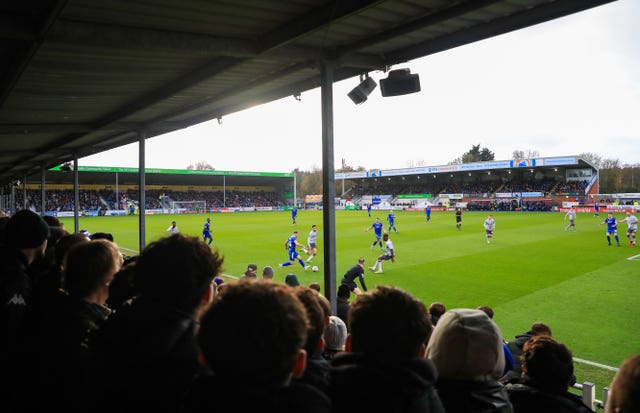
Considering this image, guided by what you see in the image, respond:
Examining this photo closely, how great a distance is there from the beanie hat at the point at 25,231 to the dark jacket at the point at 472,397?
303 centimetres

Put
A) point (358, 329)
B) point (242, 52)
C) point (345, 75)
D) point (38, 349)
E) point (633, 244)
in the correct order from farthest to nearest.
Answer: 1. point (633, 244)
2. point (345, 75)
3. point (242, 52)
4. point (38, 349)
5. point (358, 329)

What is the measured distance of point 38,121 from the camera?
976cm

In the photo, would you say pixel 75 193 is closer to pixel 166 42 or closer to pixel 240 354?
pixel 166 42

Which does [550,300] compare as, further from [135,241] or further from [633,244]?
[135,241]

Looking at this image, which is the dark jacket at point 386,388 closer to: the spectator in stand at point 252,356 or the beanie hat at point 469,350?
the spectator in stand at point 252,356

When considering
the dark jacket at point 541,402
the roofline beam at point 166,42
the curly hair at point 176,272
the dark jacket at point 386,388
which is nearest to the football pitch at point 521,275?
the curly hair at point 176,272

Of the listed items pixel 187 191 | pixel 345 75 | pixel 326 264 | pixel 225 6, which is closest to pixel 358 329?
pixel 225 6

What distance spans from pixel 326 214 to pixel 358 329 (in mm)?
4017

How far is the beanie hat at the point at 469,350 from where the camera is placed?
188 centimetres

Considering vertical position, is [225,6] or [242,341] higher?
[225,6]

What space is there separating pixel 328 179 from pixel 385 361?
13.9 ft

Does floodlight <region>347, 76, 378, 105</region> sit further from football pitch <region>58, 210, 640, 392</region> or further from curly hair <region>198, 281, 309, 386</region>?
curly hair <region>198, 281, 309, 386</region>

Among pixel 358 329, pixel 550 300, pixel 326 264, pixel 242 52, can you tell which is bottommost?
pixel 550 300

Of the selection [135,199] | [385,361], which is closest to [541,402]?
[385,361]
